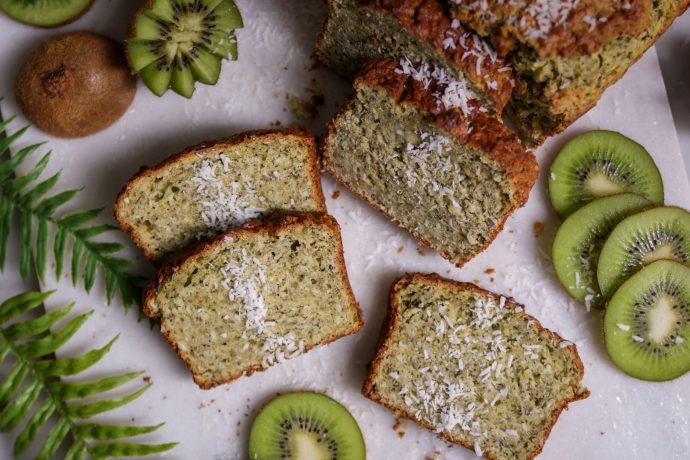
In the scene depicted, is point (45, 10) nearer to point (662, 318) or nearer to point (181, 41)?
point (181, 41)

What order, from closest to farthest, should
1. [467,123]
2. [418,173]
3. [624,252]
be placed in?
1. [467,123]
2. [418,173]
3. [624,252]

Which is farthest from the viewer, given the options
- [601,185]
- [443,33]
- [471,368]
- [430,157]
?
[601,185]

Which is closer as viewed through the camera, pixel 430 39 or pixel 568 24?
pixel 568 24

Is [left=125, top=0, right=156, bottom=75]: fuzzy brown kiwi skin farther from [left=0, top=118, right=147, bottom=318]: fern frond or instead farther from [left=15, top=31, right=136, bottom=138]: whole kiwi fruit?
[left=0, top=118, right=147, bottom=318]: fern frond

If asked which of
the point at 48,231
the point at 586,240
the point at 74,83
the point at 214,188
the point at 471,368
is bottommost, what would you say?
the point at 48,231

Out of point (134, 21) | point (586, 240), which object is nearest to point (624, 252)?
point (586, 240)

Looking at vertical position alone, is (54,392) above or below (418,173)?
below

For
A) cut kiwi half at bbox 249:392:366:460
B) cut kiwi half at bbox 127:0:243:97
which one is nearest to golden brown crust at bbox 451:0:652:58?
cut kiwi half at bbox 127:0:243:97
